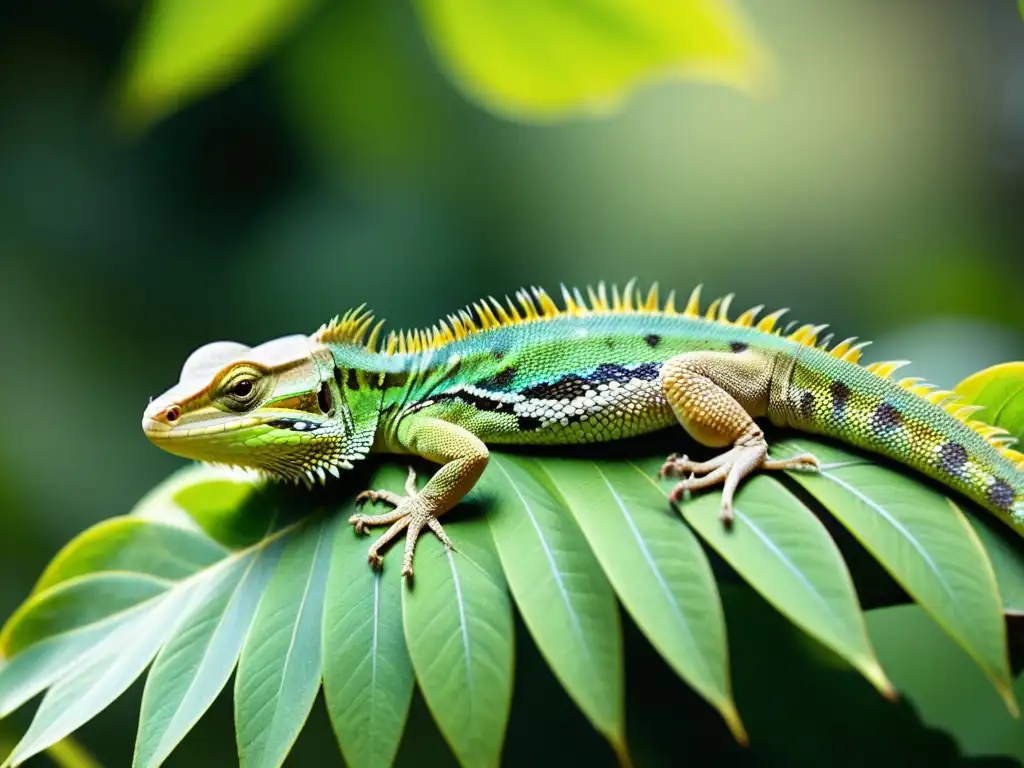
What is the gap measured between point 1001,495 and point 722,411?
21.6 inches

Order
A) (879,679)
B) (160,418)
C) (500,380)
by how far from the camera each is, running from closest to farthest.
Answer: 1. (879,679)
2. (160,418)
3. (500,380)

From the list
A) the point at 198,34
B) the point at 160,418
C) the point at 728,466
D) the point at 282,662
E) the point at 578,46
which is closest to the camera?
the point at 198,34

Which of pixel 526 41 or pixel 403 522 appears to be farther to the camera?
pixel 403 522

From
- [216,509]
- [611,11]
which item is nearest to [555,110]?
[611,11]

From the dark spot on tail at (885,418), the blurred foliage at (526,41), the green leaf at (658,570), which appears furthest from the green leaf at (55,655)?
the dark spot on tail at (885,418)

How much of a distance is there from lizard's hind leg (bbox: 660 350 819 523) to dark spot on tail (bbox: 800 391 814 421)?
0.08m

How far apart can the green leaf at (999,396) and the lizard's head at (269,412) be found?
1388mm

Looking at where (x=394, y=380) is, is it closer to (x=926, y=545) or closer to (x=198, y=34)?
(x=198, y=34)

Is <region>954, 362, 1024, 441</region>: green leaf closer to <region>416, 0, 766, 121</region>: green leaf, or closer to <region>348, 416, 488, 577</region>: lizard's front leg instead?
<region>416, 0, 766, 121</region>: green leaf

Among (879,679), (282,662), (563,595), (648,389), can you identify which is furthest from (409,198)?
(879,679)

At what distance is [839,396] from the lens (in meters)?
1.80

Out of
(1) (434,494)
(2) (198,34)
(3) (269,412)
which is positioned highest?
(2) (198,34)

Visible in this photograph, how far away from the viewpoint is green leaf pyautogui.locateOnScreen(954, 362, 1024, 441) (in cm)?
186

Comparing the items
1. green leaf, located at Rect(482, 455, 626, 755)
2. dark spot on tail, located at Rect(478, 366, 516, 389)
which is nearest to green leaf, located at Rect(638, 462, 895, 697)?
green leaf, located at Rect(482, 455, 626, 755)
